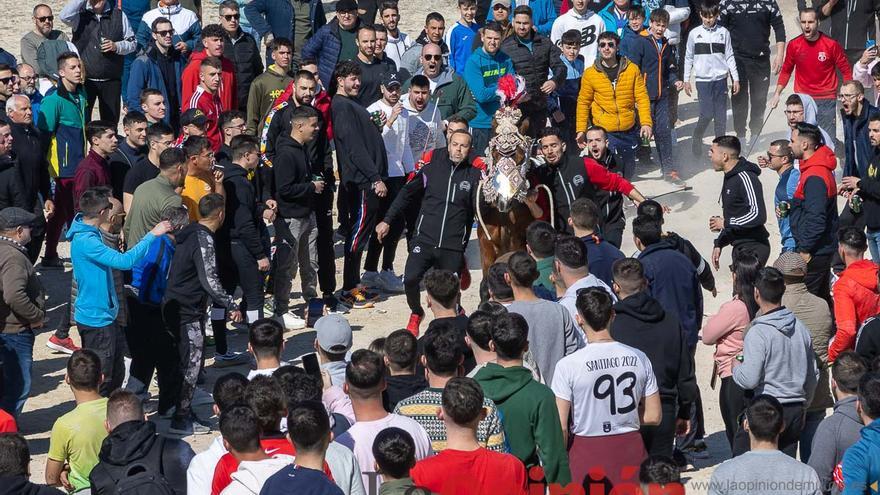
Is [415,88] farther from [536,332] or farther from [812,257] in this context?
[536,332]

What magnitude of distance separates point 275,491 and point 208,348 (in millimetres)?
6269

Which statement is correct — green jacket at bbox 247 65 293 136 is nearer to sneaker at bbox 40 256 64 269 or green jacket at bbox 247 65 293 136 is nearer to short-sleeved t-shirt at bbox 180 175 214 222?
sneaker at bbox 40 256 64 269

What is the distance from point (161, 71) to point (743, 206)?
6.50 meters

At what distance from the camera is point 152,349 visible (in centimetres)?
996

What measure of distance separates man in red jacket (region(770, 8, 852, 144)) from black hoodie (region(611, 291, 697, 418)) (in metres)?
8.58

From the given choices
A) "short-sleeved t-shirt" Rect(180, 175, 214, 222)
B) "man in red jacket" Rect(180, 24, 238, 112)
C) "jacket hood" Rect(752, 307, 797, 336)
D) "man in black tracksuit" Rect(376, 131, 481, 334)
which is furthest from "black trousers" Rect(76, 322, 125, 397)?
"jacket hood" Rect(752, 307, 797, 336)

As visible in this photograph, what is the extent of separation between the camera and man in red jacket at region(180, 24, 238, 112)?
43.9 feet

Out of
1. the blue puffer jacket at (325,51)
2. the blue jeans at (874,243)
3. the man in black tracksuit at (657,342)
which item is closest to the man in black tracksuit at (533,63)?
the blue puffer jacket at (325,51)

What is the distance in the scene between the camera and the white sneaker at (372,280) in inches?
523

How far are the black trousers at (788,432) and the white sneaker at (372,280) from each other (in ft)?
19.2

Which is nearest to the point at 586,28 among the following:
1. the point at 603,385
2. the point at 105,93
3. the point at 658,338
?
the point at 105,93

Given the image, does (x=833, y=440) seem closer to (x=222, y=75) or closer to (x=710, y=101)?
(x=222, y=75)

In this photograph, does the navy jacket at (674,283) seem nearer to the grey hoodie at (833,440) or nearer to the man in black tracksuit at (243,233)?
the grey hoodie at (833,440)

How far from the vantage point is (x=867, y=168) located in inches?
487
